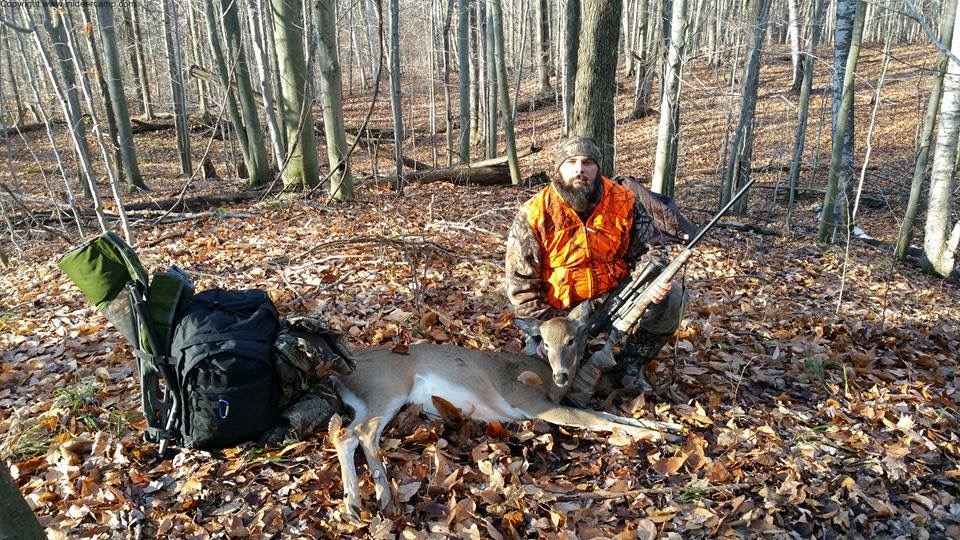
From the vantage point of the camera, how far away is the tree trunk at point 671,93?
6652 mm

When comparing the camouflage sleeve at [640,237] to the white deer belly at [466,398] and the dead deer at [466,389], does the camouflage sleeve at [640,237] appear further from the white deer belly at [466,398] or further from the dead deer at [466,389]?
the white deer belly at [466,398]

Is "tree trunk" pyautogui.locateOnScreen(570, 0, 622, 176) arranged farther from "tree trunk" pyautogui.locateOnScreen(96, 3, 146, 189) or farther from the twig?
"tree trunk" pyautogui.locateOnScreen(96, 3, 146, 189)

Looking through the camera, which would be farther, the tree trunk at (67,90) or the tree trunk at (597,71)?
the tree trunk at (597,71)

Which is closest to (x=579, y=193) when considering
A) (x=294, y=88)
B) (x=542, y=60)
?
(x=294, y=88)

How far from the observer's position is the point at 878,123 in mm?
16984

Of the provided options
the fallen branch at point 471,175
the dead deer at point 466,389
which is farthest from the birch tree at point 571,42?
the dead deer at point 466,389

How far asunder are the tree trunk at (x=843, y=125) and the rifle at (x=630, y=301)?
5354 mm

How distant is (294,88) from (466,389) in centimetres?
723

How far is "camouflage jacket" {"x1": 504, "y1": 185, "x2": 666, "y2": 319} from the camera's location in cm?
390

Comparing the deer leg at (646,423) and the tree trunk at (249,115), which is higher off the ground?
the tree trunk at (249,115)

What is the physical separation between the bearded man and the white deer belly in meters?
0.45

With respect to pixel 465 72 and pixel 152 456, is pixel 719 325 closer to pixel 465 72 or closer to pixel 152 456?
pixel 152 456

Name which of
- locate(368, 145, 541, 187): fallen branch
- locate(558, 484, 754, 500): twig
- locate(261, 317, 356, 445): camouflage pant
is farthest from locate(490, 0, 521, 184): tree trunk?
locate(558, 484, 754, 500): twig

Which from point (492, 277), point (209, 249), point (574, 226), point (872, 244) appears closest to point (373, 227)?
point (209, 249)
